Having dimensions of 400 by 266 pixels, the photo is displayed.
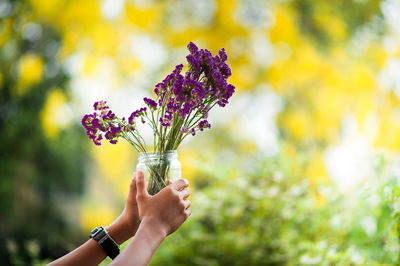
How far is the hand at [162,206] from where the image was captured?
0.54m

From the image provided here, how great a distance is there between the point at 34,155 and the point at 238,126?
138cm

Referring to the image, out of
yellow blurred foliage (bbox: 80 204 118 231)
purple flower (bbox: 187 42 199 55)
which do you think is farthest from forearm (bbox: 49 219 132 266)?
yellow blurred foliage (bbox: 80 204 118 231)

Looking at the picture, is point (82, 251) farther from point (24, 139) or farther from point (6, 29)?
point (24, 139)

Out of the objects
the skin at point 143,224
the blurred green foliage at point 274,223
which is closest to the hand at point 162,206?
the skin at point 143,224

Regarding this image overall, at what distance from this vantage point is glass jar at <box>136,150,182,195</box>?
58 cm

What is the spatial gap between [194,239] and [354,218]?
0.57m

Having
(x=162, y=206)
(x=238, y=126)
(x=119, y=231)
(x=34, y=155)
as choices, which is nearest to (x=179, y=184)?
(x=162, y=206)

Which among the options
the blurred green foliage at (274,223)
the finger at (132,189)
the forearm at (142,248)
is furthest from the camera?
the blurred green foliage at (274,223)

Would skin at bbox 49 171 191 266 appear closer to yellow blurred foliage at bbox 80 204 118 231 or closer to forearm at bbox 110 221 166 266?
forearm at bbox 110 221 166 266

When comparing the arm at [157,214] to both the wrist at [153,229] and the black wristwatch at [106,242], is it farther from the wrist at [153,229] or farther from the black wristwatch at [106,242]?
the black wristwatch at [106,242]

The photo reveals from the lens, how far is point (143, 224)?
54 centimetres

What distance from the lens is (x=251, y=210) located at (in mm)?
1381

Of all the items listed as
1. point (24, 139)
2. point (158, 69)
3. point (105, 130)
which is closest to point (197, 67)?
point (105, 130)

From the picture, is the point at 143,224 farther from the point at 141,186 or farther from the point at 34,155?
the point at 34,155
